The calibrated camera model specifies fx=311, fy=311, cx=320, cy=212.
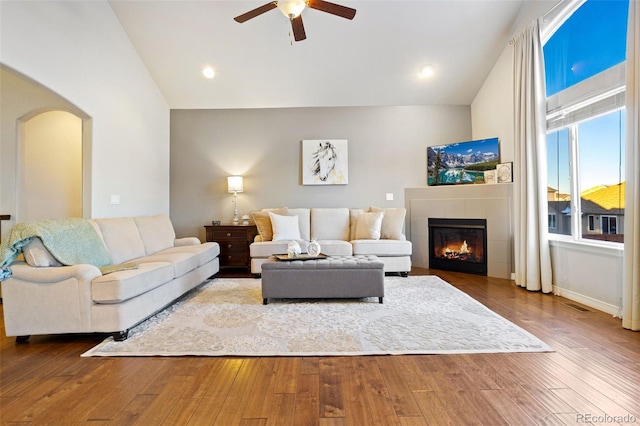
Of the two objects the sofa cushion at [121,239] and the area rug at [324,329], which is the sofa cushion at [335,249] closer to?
the area rug at [324,329]

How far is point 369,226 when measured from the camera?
194 inches

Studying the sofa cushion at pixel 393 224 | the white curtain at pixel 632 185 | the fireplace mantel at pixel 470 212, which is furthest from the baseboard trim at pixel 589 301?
the sofa cushion at pixel 393 224

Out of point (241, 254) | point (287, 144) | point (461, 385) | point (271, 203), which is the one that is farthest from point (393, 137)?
point (461, 385)

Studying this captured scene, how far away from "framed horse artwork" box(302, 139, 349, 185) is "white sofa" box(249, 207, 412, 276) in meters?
0.58

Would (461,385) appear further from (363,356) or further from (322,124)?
(322,124)

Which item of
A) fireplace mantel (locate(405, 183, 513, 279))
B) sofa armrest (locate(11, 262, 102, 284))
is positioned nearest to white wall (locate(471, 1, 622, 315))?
fireplace mantel (locate(405, 183, 513, 279))

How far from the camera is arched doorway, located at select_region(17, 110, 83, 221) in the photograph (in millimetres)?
4215

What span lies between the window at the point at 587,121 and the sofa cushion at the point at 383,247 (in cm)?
177

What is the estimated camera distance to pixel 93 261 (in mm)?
2875

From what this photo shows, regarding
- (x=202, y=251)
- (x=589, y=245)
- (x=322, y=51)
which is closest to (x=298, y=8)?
(x=322, y=51)

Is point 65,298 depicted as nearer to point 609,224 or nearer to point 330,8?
point 330,8

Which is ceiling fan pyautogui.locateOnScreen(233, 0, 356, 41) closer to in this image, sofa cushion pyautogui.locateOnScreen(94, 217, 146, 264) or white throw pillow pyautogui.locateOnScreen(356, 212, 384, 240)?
sofa cushion pyautogui.locateOnScreen(94, 217, 146, 264)

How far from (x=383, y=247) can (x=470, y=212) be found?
1.51 metres

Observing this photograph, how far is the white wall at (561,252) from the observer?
296cm
